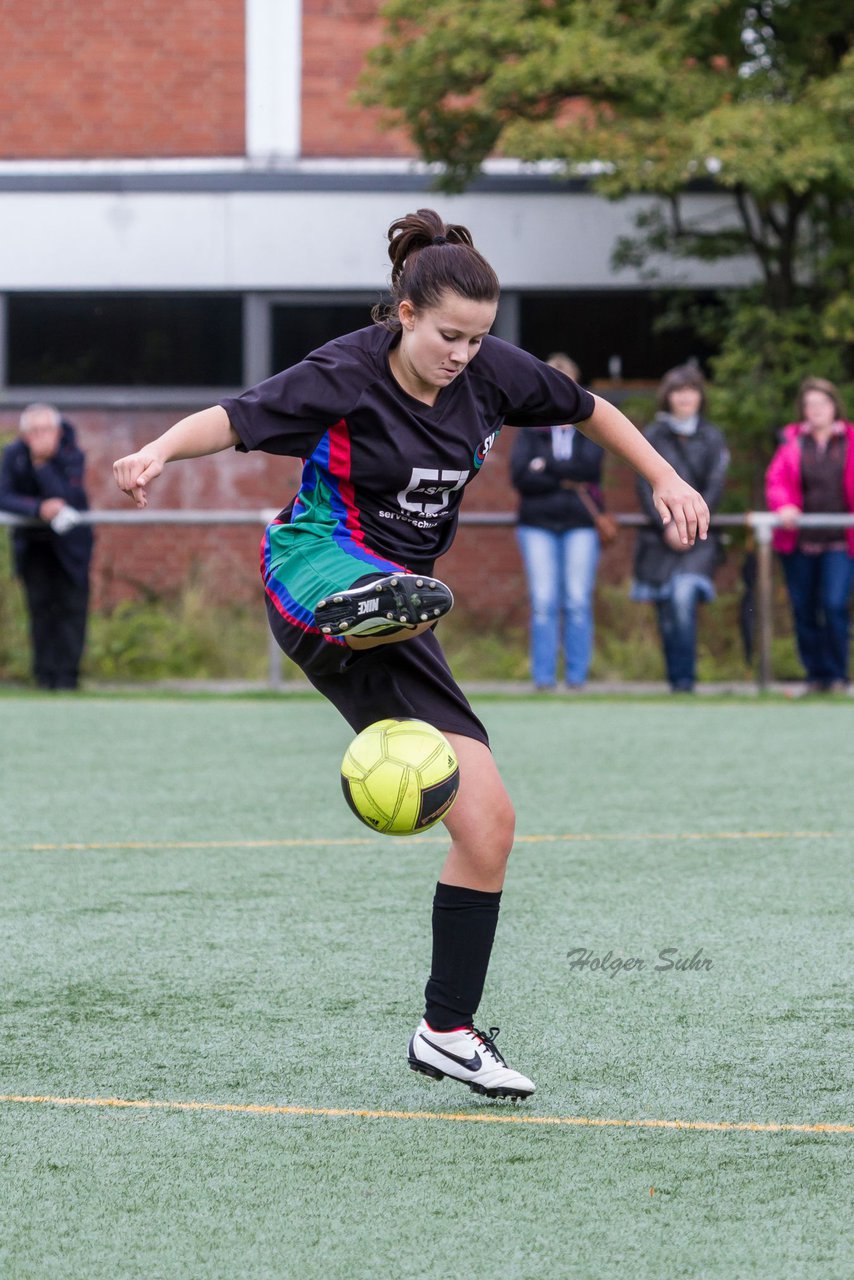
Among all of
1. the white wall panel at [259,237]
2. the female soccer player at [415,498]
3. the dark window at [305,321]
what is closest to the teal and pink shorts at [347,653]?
the female soccer player at [415,498]

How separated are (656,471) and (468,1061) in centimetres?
138

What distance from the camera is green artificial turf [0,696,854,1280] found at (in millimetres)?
3047

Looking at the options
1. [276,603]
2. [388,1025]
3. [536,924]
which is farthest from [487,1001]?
[276,603]

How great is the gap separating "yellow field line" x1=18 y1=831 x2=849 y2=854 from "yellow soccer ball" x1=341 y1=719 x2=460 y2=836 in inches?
121

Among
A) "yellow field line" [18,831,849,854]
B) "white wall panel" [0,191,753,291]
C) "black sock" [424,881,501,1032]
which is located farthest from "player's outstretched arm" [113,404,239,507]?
"white wall panel" [0,191,753,291]

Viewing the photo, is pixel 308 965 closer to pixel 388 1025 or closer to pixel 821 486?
pixel 388 1025

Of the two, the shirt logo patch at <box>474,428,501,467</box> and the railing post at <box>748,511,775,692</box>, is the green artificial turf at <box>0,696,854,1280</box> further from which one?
the railing post at <box>748,511,775,692</box>

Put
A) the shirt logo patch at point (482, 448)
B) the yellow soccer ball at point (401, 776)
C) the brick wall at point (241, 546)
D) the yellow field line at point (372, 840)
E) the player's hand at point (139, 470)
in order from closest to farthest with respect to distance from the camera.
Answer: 1. the player's hand at point (139, 470)
2. the yellow soccer ball at point (401, 776)
3. the shirt logo patch at point (482, 448)
4. the yellow field line at point (372, 840)
5. the brick wall at point (241, 546)

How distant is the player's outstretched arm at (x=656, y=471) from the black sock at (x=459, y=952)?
926 millimetres

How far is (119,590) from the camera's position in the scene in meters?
14.1

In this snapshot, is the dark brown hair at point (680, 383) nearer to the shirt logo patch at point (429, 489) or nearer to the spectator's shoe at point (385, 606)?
the shirt logo patch at point (429, 489)

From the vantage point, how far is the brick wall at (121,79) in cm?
1777

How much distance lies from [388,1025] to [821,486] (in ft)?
26.1

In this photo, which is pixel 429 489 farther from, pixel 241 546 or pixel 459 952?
pixel 241 546
